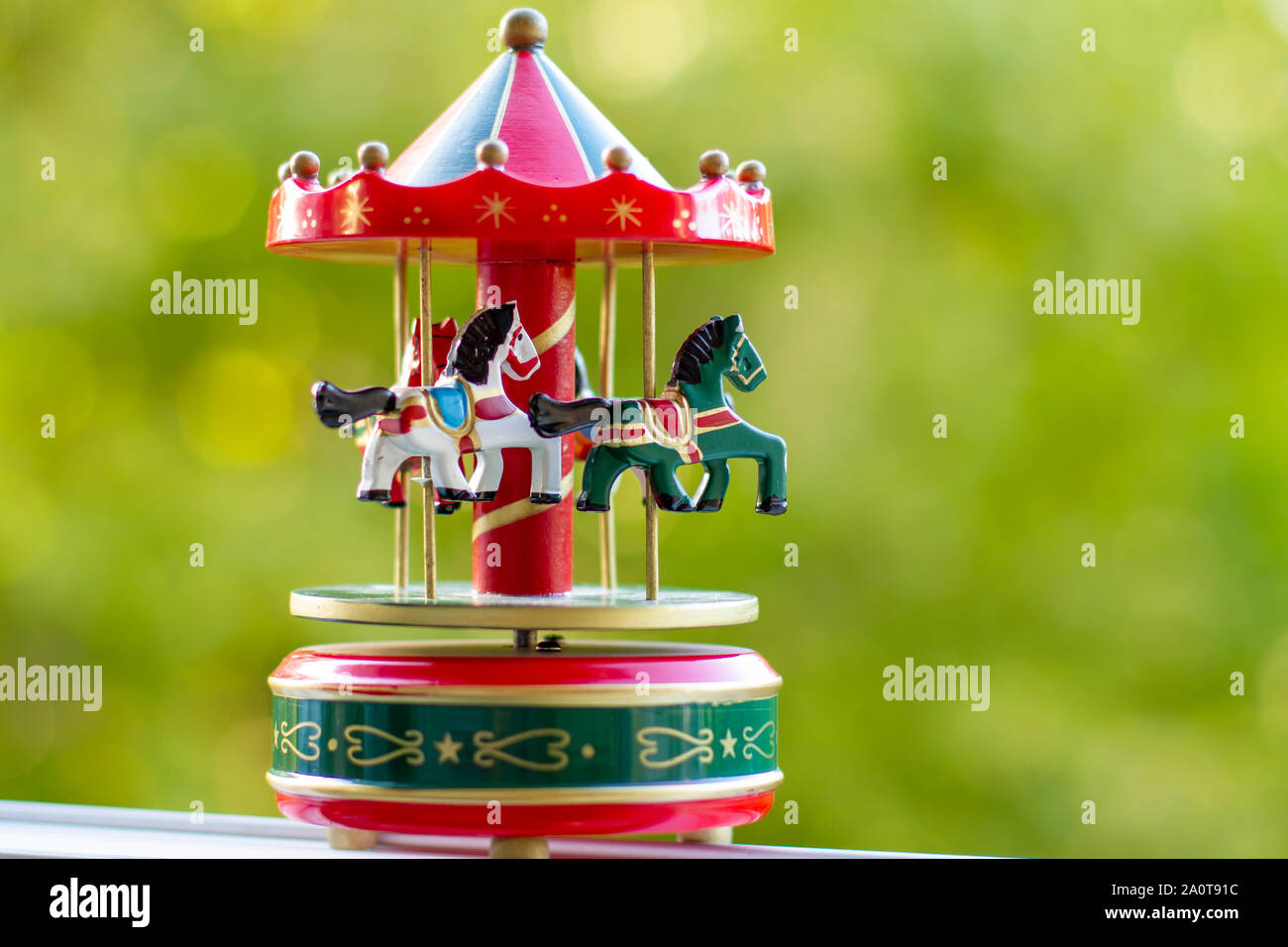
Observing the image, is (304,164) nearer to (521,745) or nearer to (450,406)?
(450,406)

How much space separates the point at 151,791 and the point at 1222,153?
437 cm

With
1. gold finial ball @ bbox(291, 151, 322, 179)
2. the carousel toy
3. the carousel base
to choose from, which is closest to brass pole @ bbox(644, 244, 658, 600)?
the carousel toy

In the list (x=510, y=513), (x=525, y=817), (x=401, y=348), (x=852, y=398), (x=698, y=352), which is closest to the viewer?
(x=525, y=817)

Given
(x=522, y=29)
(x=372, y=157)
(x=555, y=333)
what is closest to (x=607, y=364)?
(x=555, y=333)

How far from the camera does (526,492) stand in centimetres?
319

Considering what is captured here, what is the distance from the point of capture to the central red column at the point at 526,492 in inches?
125

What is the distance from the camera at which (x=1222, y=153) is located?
5.61 m

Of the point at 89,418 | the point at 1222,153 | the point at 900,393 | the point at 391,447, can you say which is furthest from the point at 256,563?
the point at 1222,153

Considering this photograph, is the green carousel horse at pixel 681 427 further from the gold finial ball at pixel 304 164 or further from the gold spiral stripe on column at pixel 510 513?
the gold finial ball at pixel 304 164

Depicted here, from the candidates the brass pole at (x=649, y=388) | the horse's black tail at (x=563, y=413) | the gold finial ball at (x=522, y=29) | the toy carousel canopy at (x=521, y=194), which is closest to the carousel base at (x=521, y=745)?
the brass pole at (x=649, y=388)

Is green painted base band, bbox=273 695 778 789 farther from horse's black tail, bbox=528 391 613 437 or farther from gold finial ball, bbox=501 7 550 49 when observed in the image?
gold finial ball, bbox=501 7 550 49

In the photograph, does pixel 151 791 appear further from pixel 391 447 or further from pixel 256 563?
pixel 391 447

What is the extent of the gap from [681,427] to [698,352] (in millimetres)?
148

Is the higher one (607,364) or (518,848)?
(607,364)
